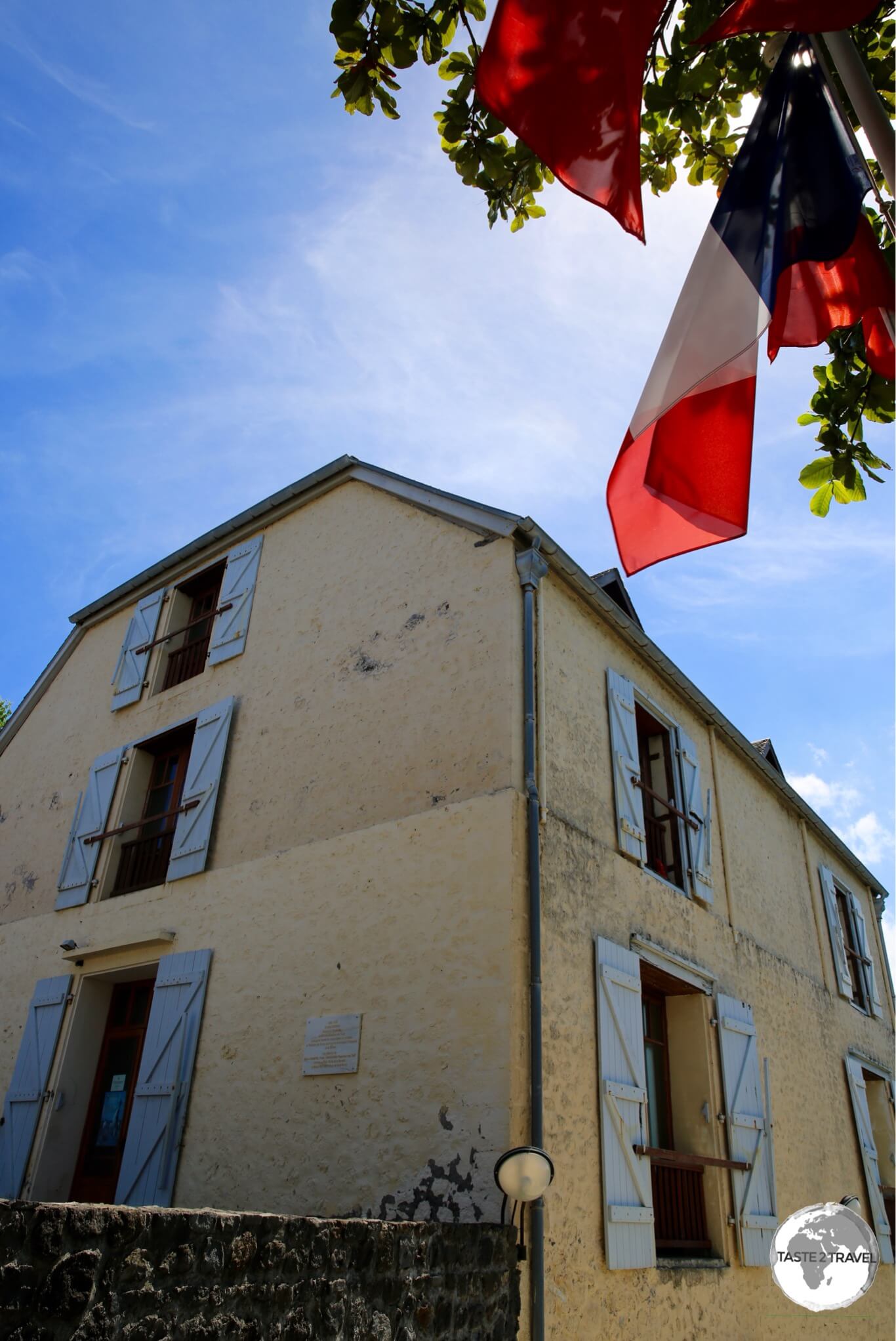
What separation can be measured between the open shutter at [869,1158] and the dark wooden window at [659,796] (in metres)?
4.08

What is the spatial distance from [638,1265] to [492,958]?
215cm

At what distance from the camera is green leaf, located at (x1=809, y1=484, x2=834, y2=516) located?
13.0 ft

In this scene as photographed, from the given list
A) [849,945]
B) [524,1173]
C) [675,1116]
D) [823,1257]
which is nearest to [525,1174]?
[524,1173]

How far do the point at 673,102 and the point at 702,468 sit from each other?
1.70 meters

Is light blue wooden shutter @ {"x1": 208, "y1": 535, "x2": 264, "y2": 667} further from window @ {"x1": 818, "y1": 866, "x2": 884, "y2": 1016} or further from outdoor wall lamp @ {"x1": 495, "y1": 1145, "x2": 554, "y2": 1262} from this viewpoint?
window @ {"x1": 818, "y1": 866, "x2": 884, "y2": 1016}

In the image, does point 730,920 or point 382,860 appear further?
point 730,920

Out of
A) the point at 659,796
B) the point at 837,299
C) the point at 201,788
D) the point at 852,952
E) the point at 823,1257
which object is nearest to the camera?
the point at 837,299

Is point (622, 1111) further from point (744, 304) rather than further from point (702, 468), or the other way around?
point (744, 304)

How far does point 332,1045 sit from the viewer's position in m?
6.25

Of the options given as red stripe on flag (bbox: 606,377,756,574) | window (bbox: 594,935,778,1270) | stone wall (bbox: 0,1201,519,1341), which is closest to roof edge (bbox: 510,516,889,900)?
window (bbox: 594,935,778,1270)

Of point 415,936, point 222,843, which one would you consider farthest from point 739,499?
point 222,843

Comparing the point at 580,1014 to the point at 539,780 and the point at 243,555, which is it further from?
the point at 243,555

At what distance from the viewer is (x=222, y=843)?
26.2 feet

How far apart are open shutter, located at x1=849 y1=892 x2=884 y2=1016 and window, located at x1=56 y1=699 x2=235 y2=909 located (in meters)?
8.99
